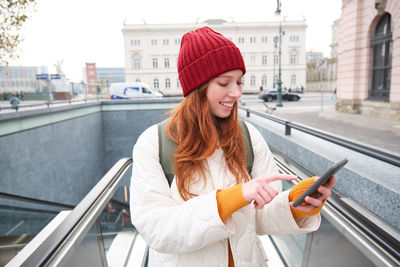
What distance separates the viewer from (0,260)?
11.9ft

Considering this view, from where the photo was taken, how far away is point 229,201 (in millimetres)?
1071

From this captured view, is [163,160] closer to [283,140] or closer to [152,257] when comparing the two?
[152,257]

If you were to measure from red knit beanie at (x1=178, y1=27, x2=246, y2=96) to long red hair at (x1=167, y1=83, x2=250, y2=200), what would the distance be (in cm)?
6

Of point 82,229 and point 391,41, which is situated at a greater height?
point 391,41

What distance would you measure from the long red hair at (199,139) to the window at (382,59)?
36.0 ft

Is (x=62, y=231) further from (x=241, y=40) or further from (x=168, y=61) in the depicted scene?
(x=241, y=40)

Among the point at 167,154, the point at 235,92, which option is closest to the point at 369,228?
→ the point at 235,92

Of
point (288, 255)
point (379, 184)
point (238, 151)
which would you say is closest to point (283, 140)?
point (288, 255)

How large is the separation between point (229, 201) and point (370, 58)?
12.5m

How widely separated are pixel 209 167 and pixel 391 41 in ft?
37.5

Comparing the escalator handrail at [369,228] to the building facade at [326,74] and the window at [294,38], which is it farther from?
the window at [294,38]

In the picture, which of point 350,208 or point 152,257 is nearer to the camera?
point 152,257

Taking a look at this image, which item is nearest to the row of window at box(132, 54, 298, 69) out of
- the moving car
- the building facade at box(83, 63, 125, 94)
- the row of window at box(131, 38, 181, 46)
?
the row of window at box(131, 38, 181, 46)

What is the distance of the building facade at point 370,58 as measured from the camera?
9.19 metres
